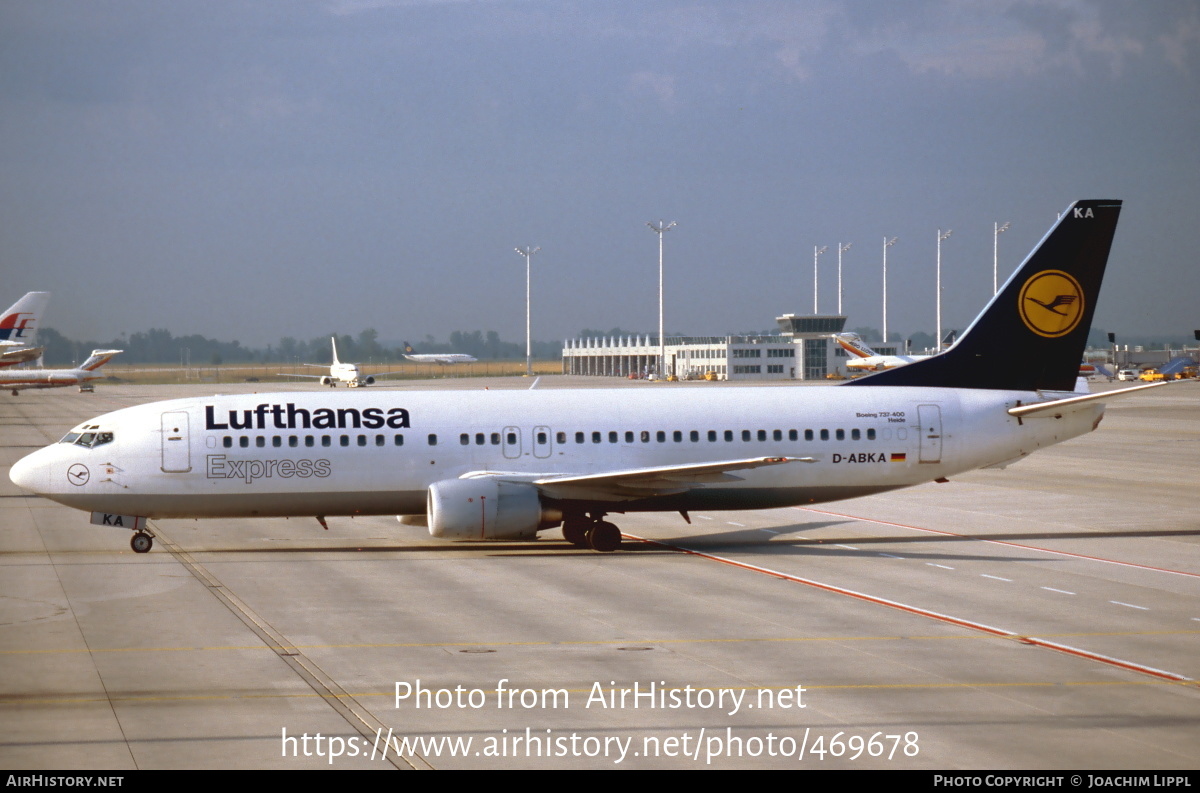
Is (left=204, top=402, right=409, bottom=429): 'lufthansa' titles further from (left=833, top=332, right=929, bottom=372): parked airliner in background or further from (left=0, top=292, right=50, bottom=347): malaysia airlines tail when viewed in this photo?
(left=833, top=332, right=929, bottom=372): parked airliner in background

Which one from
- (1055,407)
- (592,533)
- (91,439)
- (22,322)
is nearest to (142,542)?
(91,439)

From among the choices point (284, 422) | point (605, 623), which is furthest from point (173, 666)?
point (284, 422)

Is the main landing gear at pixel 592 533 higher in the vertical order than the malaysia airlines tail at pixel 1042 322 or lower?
lower

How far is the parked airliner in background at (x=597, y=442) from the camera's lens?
30469 millimetres

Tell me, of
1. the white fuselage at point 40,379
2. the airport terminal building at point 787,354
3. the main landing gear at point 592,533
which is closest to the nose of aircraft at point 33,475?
the main landing gear at point 592,533

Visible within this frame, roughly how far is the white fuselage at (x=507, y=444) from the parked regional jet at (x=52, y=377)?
400 feet

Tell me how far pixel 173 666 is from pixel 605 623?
7422mm

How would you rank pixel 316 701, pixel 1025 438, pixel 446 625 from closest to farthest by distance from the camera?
pixel 316 701, pixel 446 625, pixel 1025 438

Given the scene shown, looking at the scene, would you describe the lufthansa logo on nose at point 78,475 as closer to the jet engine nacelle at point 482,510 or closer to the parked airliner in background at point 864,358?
the jet engine nacelle at point 482,510

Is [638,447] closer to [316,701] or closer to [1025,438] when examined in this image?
[1025,438]

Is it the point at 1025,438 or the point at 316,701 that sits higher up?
the point at 1025,438

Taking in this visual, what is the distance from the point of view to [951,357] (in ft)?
112

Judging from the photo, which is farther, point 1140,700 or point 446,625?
point 446,625
